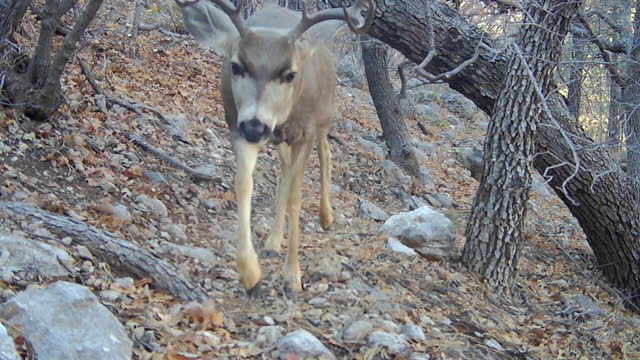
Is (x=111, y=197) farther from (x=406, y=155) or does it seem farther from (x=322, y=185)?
(x=406, y=155)

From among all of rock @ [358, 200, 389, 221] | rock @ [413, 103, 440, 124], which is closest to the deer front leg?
rock @ [358, 200, 389, 221]

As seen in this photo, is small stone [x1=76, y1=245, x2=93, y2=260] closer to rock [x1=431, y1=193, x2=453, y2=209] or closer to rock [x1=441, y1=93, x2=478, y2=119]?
rock [x1=431, y1=193, x2=453, y2=209]

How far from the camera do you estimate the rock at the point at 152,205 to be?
600cm

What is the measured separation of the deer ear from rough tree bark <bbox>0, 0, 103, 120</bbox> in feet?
4.16

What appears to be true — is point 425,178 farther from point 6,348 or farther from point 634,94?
point 6,348

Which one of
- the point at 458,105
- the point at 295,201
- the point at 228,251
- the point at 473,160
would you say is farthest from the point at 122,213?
the point at 458,105

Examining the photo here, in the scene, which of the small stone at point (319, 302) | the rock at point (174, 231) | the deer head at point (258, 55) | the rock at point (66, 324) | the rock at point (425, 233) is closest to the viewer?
the rock at point (66, 324)

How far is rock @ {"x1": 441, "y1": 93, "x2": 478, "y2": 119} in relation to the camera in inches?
700

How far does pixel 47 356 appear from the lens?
3.21 meters

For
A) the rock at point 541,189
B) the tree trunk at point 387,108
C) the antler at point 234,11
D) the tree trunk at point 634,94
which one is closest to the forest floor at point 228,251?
the tree trunk at point 387,108

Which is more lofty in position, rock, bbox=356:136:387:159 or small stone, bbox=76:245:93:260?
small stone, bbox=76:245:93:260

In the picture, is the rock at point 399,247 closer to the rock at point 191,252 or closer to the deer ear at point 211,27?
the rock at point 191,252

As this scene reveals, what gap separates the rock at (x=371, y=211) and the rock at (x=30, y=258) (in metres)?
4.54

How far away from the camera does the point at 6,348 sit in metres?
2.92
